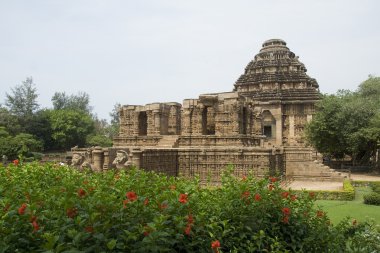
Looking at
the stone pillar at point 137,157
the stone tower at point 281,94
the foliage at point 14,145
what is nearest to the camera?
A: the stone pillar at point 137,157

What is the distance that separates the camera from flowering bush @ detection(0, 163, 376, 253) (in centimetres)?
329

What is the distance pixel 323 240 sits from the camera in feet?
15.9

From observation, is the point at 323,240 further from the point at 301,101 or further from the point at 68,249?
the point at 301,101

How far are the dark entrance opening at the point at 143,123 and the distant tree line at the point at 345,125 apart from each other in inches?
535

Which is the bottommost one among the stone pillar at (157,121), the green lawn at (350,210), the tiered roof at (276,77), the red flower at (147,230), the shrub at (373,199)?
the green lawn at (350,210)

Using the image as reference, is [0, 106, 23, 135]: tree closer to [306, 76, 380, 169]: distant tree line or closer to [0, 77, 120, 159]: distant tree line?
[0, 77, 120, 159]: distant tree line

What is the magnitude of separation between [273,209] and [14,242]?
3494 mm

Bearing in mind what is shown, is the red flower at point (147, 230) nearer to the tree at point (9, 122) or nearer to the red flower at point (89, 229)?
the red flower at point (89, 229)

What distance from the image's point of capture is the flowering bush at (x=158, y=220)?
3291mm

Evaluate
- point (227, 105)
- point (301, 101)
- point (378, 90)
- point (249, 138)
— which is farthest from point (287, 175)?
point (378, 90)

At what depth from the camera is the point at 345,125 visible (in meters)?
25.8

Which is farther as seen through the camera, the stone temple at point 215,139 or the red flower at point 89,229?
the stone temple at point 215,139

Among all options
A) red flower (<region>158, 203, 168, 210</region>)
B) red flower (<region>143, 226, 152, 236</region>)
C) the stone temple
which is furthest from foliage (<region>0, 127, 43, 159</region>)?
red flower (<region>143, 226, 152, 236</region>)

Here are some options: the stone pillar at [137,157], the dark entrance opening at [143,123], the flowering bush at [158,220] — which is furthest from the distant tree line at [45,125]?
the flowering bush at [158,220]
